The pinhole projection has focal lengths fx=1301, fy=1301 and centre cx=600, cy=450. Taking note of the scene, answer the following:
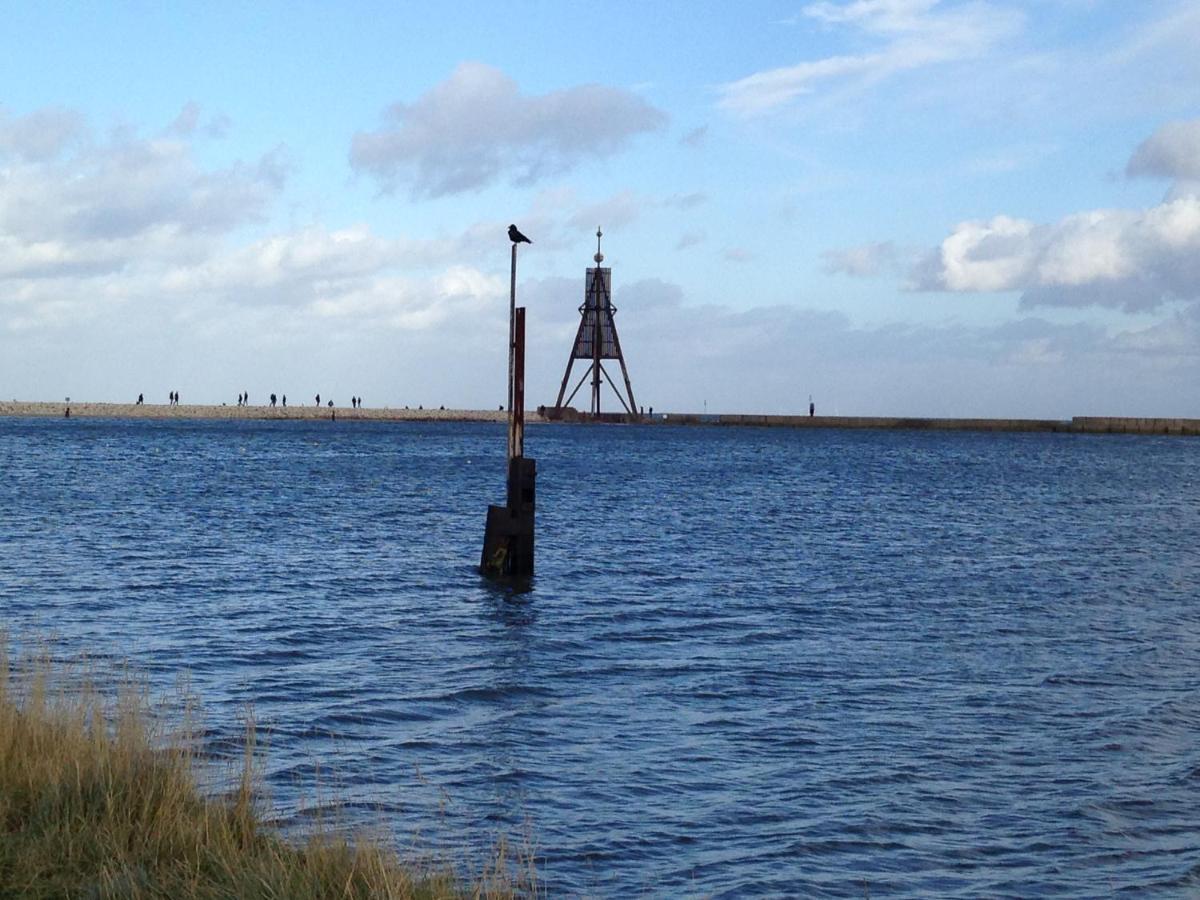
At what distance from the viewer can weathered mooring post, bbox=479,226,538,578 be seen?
25.0m

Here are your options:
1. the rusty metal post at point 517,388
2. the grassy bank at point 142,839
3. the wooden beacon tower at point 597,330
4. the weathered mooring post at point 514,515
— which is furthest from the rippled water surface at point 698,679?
the wooden beacon tower at point 597,330

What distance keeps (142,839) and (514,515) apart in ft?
58.8

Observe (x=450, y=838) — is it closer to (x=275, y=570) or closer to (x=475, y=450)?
(x=275, y=570)

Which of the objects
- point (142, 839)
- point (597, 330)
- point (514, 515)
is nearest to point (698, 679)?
point (514, 515)

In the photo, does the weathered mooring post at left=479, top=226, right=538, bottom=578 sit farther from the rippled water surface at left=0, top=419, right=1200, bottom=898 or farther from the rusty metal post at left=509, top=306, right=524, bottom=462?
the rippled water surface at left=0, top=419, right=1200, bottom=898

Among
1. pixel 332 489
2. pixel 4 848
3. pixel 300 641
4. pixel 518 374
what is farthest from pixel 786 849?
pixel 332 489

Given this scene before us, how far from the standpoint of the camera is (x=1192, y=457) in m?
116

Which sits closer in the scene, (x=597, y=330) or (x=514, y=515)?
(x=514, y=515)

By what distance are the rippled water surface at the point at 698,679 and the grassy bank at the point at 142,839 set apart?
68.5 inches

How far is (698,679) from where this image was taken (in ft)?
54.0

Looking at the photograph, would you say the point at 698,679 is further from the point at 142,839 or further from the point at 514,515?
the point at 142,839

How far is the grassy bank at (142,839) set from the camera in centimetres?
662

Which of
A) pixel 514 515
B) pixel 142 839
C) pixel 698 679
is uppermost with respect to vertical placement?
pixel 514 515

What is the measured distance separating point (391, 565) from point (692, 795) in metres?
17.9
